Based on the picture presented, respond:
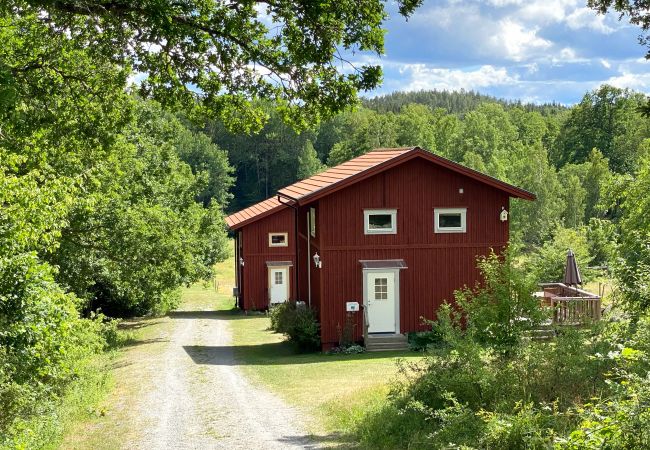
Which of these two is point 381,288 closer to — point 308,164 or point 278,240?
point 278,240

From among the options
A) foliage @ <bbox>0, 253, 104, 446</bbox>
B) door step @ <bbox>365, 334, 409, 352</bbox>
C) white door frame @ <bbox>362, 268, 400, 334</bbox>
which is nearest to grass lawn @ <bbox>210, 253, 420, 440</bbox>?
door step @ <bbox>365, 334, 409, 352</bbox>

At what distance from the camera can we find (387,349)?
2192cm

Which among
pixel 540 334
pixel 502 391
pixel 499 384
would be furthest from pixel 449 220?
pixel 502 391

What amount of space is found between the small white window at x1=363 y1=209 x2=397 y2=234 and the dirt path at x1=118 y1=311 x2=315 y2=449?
5.88 metres

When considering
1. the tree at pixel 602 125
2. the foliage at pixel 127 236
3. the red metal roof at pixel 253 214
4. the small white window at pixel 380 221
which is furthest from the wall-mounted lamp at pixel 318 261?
the tree at pixel 602 125

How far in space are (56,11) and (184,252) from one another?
15013 millimetres

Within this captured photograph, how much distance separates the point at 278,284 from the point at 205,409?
23.1 metres

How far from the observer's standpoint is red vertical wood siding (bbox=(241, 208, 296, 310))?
36.6 metres

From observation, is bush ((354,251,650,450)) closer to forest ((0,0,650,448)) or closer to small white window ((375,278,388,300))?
forest ((0,0,650,448))

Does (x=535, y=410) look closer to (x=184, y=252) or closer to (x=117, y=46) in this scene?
(x=117, y=46)

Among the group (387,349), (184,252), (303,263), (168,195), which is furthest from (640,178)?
(168,195)

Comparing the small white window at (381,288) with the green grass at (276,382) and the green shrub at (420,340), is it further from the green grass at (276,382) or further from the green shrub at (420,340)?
the green grass at (276,382)

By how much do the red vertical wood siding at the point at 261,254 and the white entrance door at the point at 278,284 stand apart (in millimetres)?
218

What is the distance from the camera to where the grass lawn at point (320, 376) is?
42.3ft
